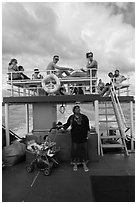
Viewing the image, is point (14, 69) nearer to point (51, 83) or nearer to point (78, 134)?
point (51, 83)

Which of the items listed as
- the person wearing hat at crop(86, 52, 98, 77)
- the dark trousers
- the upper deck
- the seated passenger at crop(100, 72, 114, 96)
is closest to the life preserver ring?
the upper deck

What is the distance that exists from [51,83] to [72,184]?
3.54 meters

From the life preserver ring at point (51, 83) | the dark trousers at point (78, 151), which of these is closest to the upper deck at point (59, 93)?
the life preserver ring at point (51, 83)

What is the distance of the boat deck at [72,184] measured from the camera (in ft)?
12.2

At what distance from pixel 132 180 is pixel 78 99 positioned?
10.2ft

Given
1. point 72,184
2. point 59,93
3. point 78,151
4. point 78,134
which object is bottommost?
point 72,184

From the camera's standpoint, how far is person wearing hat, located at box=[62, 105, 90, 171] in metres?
5.26

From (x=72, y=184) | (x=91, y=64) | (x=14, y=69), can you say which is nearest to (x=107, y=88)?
(x=91, y=64)

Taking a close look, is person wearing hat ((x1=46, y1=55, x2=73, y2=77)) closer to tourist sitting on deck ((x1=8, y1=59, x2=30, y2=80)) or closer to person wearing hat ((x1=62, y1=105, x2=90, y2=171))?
tourist sitting on deck ((x1=8, y1=59, x2=30, y2=80))

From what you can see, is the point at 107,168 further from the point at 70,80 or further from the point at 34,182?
the point at 70,80

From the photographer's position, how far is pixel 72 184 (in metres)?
4.29

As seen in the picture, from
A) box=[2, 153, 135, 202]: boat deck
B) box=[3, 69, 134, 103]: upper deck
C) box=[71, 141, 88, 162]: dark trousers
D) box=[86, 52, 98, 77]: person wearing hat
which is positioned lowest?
box=[2, 153, 135, 202]: boat deck

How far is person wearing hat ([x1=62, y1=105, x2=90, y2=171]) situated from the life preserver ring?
4.78ft

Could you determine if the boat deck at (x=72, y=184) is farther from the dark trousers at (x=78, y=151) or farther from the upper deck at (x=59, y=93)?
the upper deck at (x=59, y=93)
